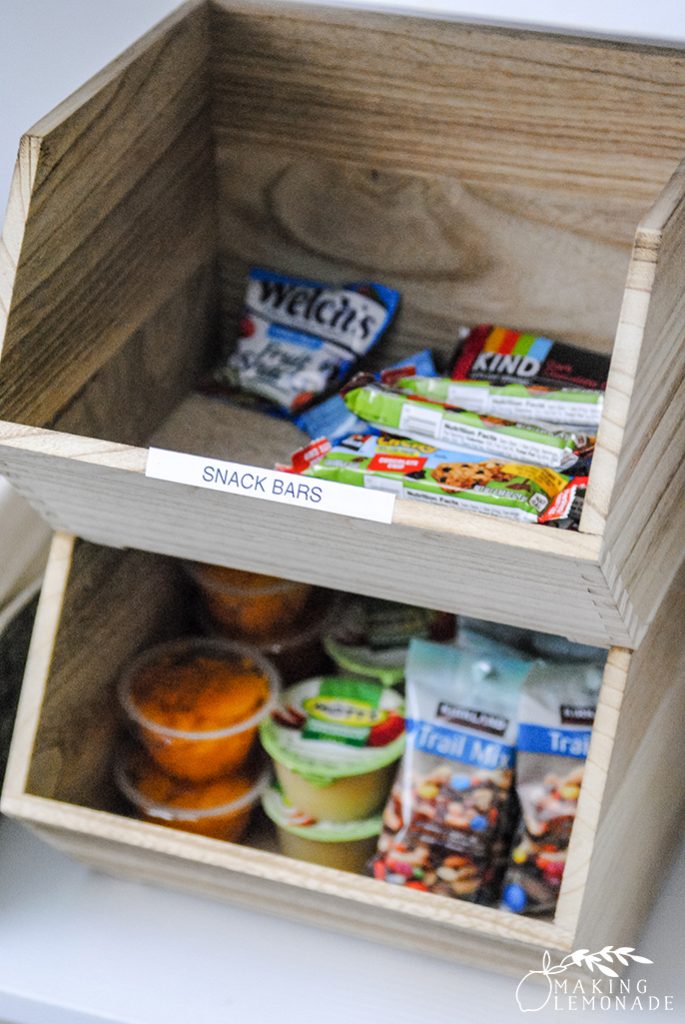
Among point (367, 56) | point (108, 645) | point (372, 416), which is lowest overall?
point (108, 645)

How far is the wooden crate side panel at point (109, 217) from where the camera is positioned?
1112 millimetres

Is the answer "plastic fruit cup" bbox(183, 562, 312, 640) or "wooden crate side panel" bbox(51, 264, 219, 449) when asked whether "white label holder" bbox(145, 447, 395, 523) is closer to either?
"wooden crate side panel" bbox(51, 264, 219, 449)

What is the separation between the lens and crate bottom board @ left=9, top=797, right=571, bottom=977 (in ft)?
3.81

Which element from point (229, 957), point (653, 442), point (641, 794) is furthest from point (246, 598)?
point (653, 442)

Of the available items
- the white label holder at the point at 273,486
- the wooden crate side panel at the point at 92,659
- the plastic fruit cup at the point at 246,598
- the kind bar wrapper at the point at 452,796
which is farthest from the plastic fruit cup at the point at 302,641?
the white label holder at the point at 273,486

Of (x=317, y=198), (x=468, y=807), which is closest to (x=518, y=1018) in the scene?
(x=468, y=807)

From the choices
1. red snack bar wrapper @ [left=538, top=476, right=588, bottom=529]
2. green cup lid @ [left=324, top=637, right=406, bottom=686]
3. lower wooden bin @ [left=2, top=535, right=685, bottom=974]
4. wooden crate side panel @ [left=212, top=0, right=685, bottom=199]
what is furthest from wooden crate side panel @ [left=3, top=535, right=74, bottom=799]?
wooden crate side panel @ [left=212, top=0, right=685, bottom=199]

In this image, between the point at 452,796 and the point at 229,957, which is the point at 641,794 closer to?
the point at 452,796

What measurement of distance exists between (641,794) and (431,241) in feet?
2.36

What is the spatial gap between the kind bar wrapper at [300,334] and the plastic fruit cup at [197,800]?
0.48 meters

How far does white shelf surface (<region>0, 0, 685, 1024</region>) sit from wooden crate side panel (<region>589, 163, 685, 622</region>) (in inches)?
17.5

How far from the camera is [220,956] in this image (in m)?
1.33

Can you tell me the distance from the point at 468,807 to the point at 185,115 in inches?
34.5

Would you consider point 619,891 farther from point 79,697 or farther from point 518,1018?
point 79,697
